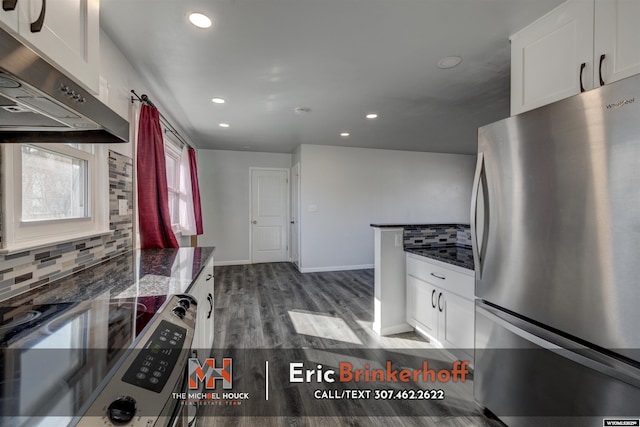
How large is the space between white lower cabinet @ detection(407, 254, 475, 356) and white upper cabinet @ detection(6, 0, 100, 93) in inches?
93.1

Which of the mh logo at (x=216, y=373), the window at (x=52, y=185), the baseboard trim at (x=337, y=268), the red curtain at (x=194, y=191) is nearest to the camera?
the window at (x=52, y=185)

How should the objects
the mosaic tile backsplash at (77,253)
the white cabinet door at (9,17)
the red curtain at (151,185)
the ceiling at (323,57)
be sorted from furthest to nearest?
the red curtain at (151,185), the ceiling at (323,57), the mosaic tile backsplash at (77,253), the white cabinet door at (9,17)

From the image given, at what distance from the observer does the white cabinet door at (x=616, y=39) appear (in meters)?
1.16

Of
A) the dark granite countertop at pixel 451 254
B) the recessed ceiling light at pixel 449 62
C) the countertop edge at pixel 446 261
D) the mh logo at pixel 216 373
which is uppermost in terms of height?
the recessed ceiling light at pixel 449 62

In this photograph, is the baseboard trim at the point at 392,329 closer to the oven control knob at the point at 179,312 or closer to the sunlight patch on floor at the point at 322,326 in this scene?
the sunlight patch on floor at the point at 322,326

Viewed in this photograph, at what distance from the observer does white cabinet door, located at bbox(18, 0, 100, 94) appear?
2.31 feet

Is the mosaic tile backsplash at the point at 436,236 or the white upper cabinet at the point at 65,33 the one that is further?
the mosaic tile backsplash at the point at 436,236

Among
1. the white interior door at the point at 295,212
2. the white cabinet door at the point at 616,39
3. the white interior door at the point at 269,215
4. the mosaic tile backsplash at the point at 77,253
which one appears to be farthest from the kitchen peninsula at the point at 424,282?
the white interior door at the point at 269,215

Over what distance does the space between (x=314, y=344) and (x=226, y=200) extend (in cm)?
393

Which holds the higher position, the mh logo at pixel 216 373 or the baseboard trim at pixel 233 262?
the baseboard trim at pixel 233 262

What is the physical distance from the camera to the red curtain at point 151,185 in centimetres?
224

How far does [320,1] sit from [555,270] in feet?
5.89

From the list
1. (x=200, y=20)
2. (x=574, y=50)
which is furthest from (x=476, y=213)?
(x=200, y=20)

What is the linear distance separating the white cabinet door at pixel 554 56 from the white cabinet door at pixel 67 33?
218 cm
